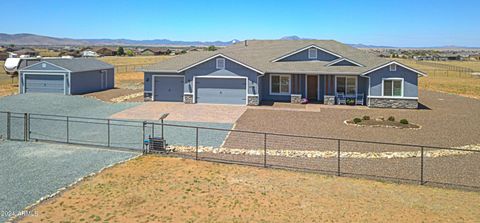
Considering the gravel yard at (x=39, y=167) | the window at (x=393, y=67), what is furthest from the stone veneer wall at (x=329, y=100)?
the gravel yard at (x=39, y=167)

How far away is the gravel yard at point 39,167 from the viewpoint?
475 inches

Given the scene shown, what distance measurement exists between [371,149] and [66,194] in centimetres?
1239

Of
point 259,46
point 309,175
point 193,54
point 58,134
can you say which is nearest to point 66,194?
point 309,175

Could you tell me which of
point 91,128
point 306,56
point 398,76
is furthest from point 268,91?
point 91,128

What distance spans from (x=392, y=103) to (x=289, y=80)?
26.6 feet

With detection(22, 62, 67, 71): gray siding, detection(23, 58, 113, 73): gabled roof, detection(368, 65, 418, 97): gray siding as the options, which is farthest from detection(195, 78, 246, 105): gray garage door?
detection(22, 62, 67, 71): gray siding

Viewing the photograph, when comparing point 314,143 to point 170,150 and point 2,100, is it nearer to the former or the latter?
point 170,150

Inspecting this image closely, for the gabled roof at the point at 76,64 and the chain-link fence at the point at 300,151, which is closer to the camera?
the chain-link fence at the point at 300,151

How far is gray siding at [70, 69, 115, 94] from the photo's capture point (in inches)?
1464

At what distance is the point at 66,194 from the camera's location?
1223 centimetres

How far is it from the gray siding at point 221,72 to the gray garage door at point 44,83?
456 inches

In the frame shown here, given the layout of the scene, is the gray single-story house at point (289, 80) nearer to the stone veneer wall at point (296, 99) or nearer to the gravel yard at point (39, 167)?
the stone veneer wall at point (296, 99)

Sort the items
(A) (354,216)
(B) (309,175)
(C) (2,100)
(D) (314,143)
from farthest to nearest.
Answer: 1. (C) (2,100)
2. (D) (314,143)
3. (B) (309,175)
4. (A) (354,216)

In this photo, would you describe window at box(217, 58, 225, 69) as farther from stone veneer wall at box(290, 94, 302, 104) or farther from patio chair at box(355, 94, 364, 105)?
patio chair at box(355, 94, 364, 105)
